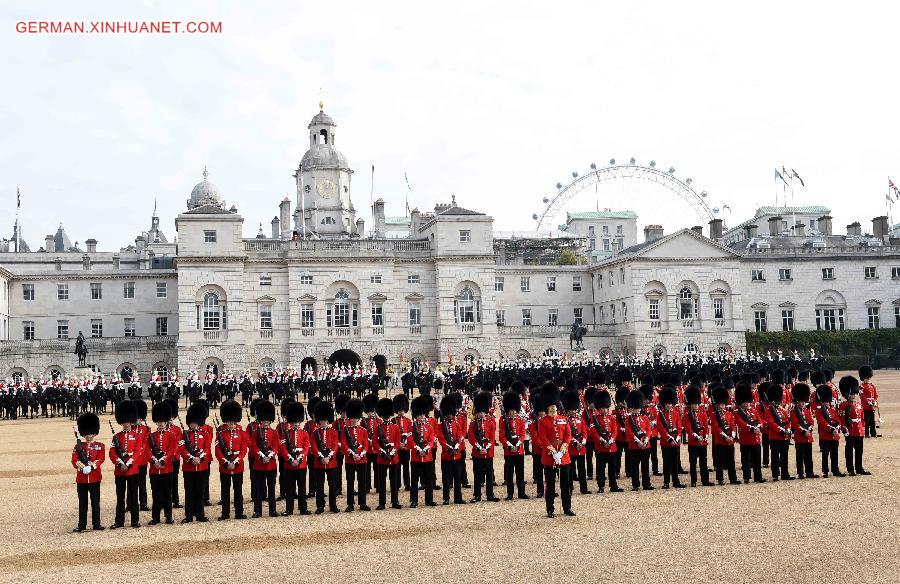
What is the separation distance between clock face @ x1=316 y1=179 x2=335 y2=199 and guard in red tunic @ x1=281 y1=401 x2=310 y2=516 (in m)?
60.7

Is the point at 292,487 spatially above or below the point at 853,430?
below

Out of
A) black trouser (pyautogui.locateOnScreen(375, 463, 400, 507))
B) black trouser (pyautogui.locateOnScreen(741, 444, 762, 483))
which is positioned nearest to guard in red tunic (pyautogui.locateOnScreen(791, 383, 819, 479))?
black trouser (pyautogui.locateOnScreen(741, 444, 762, 483))

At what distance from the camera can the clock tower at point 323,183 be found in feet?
244

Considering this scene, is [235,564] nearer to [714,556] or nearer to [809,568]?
[714,556]

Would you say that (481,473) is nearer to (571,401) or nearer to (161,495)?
(571,401)

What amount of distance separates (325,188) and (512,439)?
6092 cm

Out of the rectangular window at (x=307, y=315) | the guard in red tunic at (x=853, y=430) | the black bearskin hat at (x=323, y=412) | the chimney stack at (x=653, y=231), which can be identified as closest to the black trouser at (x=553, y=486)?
the black bearskin hat at (x=323, y=412)

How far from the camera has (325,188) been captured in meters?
74.9

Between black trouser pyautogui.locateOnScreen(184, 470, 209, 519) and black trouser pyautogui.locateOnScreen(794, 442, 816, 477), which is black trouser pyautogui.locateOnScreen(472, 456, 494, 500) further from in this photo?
black trouser pyautogui.locateOnScreen(794, 442, 816, 477)

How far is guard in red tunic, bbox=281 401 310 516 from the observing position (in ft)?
49.2

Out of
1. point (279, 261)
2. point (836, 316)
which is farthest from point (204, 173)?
point (836, 316)

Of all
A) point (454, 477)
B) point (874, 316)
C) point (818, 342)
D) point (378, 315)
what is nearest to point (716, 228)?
point (874, 316)

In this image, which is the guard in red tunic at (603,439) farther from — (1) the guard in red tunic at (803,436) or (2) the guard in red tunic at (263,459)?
(2) the guard in red tunic at (263,459)

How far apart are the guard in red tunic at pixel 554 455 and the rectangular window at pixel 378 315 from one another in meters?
45.9
